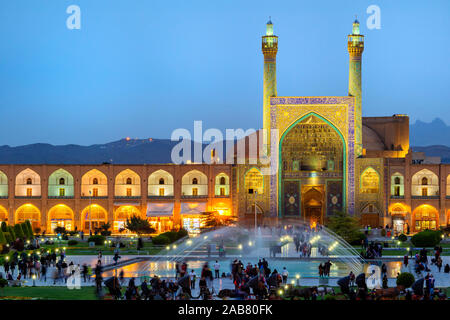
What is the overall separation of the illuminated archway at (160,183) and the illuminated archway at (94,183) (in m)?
3.39

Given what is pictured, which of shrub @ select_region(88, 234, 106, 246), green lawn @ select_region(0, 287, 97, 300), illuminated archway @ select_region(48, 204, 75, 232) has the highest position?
illuminated archway @ select_region(48, 204, 75, 232)

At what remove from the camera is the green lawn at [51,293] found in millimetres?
22094

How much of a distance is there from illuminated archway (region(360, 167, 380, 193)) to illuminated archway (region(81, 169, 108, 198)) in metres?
19.3

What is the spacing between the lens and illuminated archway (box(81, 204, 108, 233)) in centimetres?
5366

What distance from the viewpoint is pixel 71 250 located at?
130ft

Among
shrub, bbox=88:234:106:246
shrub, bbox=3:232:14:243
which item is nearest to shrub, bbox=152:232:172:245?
shrub, bbox=88:234:106:246

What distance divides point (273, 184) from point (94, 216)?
13695mm

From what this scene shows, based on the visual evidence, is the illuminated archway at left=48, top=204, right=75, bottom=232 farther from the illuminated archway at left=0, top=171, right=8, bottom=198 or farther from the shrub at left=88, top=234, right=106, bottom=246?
the shrub at left=88, top=234, right=106, bottom=246

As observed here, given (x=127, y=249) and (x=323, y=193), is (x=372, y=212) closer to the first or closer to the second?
(x=323, y=193)

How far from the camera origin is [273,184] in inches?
2114

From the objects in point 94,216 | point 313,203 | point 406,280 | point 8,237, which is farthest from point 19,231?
point 406,280

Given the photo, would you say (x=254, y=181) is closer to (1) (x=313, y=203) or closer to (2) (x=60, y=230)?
(1) (x=313, y=203)

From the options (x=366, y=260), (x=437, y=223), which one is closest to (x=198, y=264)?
(x=366, y=260)

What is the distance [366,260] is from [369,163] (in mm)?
20801
